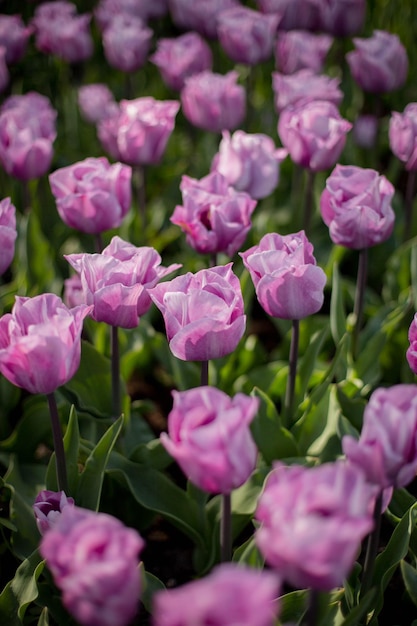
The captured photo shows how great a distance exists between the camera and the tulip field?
80cm

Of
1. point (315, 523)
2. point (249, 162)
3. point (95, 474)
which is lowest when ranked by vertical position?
point (95, 474)

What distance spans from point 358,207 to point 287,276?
341 millimetres

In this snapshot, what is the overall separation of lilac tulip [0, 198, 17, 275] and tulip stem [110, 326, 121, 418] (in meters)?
0.24

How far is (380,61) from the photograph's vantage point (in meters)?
2.43

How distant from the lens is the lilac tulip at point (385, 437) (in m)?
0.93

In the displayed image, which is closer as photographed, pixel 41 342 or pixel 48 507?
pixel 41 342

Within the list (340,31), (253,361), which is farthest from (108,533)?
(340,31)

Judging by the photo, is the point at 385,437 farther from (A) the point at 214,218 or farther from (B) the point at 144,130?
(B) the point at 144,130

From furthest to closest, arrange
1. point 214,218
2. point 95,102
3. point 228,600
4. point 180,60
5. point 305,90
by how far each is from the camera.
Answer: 1. point 95,102
2. point 180,60
3. point 305,90
4. point 214,218
5. point 228,600

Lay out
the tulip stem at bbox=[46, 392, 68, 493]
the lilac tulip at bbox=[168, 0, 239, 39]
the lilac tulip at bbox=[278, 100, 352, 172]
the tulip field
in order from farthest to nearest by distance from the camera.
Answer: the lilac tulip at bbox=[168, 0, 239, 39] → the lilac tulip at bbox=[278, 100, 352, 172] → the tulip stem at bbox=[46, 392, 68, 493] → the tulip field

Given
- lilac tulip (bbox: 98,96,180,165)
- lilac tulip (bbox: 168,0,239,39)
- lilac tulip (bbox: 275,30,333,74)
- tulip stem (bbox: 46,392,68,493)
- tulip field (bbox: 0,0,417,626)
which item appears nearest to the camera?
tulip field (bbox: 0,0,417,626)

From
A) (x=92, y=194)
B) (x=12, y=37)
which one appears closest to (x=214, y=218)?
(x=92, y=194)

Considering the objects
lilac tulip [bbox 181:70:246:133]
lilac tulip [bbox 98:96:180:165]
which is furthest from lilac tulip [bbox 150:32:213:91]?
lilac tulip [bbox 98:96:180:165]

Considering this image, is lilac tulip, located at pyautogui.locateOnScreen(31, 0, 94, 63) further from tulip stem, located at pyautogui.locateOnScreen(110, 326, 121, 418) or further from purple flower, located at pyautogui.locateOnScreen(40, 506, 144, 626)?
purple flower, located at pyautogui.locateOnScreen(40, 506, 144, 626)
